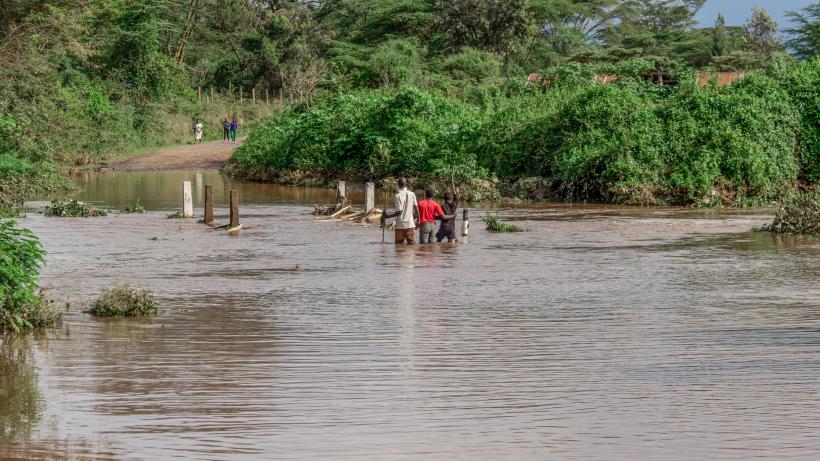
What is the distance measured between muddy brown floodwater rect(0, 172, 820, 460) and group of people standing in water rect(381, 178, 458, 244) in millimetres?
607

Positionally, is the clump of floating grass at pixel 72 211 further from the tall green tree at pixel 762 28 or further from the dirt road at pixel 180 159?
the tall green tree at pixel 762 28

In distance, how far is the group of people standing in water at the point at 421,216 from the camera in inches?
890

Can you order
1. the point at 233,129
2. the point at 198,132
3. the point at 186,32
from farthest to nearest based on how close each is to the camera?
the point at 186,32 → the point at 198,132 → the point at 233,129

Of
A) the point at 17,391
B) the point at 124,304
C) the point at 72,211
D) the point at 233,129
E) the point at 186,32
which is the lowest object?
the point at 17,391

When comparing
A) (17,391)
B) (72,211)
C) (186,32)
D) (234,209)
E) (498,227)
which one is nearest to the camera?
(17,391)

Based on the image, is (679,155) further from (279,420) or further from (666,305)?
(279,420)

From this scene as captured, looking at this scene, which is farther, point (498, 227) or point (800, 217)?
point (498, 227)

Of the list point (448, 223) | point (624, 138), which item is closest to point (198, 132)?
point (624, 138)

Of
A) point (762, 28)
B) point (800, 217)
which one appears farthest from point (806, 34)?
point (800, 217)

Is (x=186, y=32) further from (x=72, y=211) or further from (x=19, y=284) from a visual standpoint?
(x=19, y=284)

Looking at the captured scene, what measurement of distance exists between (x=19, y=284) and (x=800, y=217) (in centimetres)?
1788

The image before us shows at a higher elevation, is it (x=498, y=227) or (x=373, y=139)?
(x=373, y=139)

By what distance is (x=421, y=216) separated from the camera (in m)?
23.0

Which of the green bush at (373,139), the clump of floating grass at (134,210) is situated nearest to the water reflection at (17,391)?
the clump of floating grass at (134,210)
